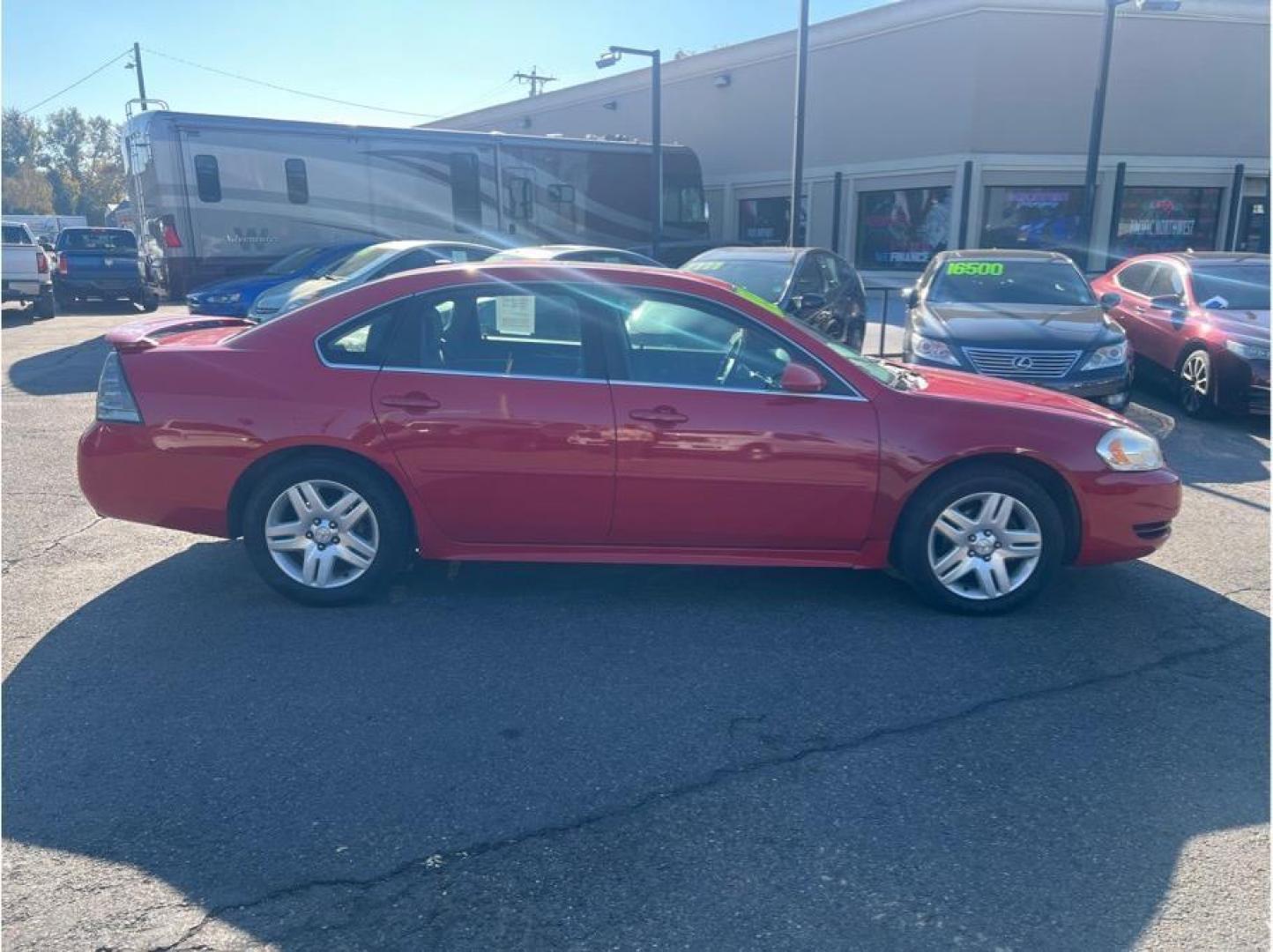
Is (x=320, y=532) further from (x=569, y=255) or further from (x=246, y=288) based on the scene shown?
(x=246, y=288)

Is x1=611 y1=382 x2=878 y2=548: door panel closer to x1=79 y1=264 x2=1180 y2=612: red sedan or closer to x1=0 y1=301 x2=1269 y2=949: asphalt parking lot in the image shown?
x1=79 y1=264 x2=1180 y2=612: red sedan

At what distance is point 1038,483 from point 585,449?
2.13 metres

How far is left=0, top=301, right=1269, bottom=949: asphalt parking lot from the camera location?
258 centimetres

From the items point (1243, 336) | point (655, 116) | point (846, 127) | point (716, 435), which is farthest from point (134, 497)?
point (846, 127)

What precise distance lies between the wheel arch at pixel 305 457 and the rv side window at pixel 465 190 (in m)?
16.8

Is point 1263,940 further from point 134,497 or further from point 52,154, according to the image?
point 52,154

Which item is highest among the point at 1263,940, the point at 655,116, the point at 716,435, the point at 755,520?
the point at 655,116

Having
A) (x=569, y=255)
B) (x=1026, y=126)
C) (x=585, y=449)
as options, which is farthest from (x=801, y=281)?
(x=1026, y=126)

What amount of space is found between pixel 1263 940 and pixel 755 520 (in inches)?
96.3

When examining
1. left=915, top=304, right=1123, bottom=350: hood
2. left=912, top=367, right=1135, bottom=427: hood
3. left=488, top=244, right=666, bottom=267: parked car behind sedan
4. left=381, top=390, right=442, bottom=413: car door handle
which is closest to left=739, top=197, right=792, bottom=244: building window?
left=488, top=244, right=666, bottom=267: parked car behind sedan

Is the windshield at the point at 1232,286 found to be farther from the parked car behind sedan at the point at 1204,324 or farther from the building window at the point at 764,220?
the building window at the point at 764,220

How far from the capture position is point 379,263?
37.6 feet

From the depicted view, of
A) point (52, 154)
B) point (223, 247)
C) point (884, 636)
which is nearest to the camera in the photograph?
point (884, 636)

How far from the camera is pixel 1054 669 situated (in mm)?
4051
